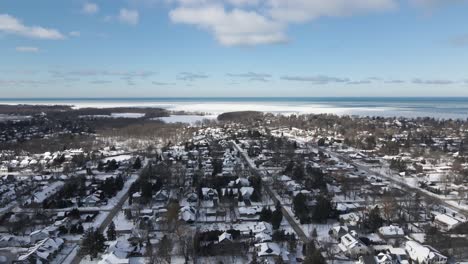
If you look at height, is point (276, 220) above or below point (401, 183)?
above

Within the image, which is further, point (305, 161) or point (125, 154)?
point (125, 154)

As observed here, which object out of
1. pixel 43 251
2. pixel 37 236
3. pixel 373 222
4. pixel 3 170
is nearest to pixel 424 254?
pixel 373 222


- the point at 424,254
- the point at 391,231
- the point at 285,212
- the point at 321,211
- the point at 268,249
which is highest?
the point at 321,211

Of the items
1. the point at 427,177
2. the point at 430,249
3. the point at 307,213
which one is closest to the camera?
the point at 430,249

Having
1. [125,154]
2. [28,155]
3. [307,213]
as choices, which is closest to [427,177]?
[307,213]

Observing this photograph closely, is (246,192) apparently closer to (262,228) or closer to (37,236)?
(262,228)

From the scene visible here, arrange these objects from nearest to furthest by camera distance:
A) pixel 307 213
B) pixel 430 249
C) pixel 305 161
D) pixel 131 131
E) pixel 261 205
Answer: pixel 430 249, pixel 307 213, pixel 261 205, pixel 305 161, pixel 131 131

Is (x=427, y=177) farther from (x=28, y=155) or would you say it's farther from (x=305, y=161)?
(x=28, y=155)

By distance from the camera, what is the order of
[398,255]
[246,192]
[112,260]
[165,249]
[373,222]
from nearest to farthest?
[112,260] < [165,249] < [398,255] < [373,222] < [246,192]
